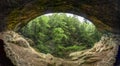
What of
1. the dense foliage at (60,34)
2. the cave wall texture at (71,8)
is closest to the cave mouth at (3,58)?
the cave wall texture at (71,8)

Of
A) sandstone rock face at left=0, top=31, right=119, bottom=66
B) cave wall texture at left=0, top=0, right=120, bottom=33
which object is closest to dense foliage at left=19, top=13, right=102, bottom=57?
sandstone rock face at left=0, top=31, right=119, bottom=66

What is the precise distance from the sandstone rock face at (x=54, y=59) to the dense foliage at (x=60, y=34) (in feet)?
13.1

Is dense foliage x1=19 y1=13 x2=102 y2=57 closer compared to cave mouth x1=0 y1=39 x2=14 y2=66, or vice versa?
cave mouth x1=0 y1=39 x2=14 y2=66

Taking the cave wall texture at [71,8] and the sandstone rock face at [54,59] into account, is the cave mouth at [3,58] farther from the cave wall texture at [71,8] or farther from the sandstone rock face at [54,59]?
the cave wall texture at [71,8]

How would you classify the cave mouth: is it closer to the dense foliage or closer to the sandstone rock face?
Result: the sandstone rock face

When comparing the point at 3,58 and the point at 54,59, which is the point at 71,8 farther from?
the point at 54,59

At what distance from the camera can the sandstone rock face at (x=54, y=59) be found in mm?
8787

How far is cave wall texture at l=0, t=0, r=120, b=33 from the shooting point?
6504 millimetres

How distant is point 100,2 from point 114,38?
86.7 inches

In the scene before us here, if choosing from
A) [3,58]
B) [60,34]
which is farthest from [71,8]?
[60,34]

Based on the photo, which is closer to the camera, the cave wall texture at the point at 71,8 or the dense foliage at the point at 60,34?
the cave wall texture at the point at 71,8

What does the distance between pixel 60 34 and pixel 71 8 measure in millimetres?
6980

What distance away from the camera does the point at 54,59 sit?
34.7 ft

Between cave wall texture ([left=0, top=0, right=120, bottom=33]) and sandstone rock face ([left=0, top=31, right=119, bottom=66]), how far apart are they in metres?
0.75
